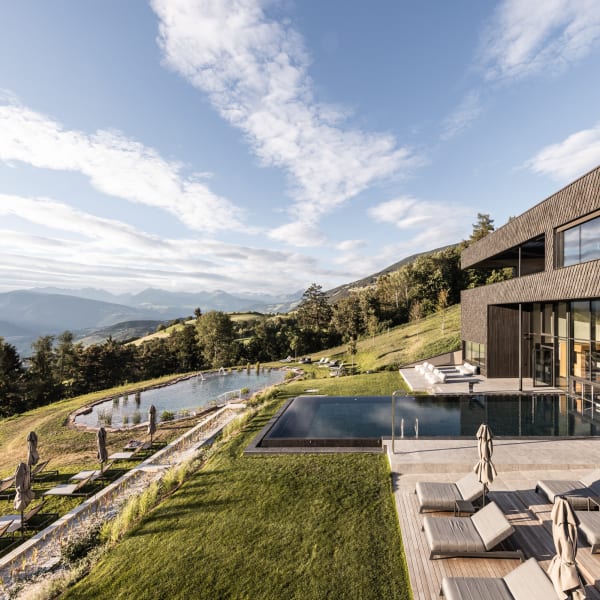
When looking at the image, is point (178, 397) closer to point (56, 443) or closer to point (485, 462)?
point (56, 443)

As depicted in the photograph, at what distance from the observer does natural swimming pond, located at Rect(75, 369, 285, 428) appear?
56.6 ft

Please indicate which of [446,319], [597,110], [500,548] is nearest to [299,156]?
[597,110]

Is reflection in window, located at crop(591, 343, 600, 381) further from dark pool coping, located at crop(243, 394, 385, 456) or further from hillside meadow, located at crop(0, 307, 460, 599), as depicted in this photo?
hillside meadow, located at crop(0, 307, 460, 599)

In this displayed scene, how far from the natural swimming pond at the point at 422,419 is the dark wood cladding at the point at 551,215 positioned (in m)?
5.45

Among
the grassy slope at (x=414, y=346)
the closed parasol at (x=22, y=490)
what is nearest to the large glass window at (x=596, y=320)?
the grassy slope at (x=414, y=346)

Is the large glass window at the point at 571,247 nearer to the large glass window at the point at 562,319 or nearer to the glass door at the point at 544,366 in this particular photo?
the large glass window at the point at 562,319

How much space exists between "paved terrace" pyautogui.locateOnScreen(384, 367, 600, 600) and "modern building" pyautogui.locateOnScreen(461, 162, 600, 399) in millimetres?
4713

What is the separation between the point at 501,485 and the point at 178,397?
1994cm

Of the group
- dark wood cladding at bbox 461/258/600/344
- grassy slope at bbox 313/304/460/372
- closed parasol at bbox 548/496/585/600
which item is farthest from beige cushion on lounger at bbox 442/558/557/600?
grassy slope at bbox 313/304/460/372

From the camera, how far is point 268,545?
17.2ft

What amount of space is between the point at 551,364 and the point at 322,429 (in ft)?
36.5

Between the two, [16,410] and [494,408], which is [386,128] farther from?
[16,410]

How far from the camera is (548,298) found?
11867mm

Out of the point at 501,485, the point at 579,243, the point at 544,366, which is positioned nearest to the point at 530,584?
the point at 501,485
